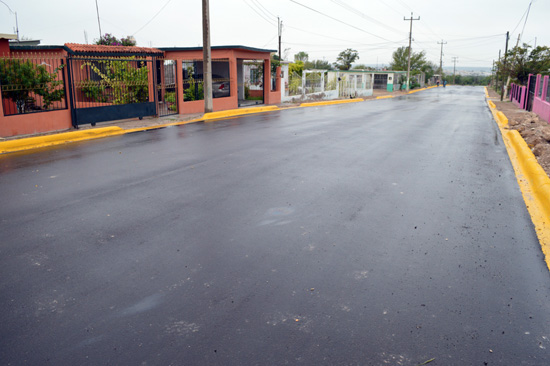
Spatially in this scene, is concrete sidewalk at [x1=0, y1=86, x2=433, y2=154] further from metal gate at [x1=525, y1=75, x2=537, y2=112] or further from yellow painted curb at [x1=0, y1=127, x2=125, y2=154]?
metal gate at [x1=525, y1=75, x2=537, y2=112]

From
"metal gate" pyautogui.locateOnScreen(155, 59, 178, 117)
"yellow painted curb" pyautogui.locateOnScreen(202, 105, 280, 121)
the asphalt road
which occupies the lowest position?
the asphalt road

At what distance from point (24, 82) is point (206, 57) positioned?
8.68m

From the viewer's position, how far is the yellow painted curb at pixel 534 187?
5.95 metres

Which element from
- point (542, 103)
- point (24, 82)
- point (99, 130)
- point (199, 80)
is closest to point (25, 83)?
point (24, 82)

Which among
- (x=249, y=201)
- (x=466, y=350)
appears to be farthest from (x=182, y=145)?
(x=466, y=350)

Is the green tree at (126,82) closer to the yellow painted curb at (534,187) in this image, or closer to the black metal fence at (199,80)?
the black metal fence at (199,80)

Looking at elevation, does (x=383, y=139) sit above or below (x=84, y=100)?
below

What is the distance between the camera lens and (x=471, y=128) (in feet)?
57.5

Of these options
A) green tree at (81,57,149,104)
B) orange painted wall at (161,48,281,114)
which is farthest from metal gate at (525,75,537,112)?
green tree at (81,57,149,104)

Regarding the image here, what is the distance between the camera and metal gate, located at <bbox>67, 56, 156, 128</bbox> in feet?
51.1

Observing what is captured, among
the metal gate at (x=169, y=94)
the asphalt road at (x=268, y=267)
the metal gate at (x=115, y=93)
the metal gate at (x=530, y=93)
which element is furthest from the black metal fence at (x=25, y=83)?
the metal gate at (x=530, y=93)

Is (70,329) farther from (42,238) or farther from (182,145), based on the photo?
(182,145)

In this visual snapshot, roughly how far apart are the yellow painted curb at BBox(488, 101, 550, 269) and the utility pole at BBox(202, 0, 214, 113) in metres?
13.2

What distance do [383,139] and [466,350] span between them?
10.8 m
